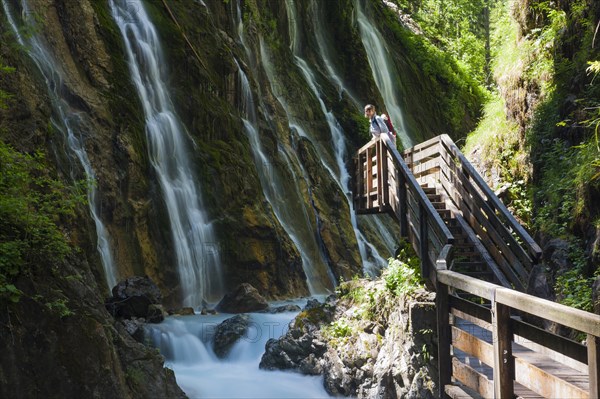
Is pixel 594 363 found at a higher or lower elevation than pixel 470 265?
lower

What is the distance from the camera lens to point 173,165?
16.0 m

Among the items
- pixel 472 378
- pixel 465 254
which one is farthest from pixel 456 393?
pixel 465 254

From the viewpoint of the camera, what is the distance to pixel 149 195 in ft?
49.2

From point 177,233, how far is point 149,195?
1.13 m

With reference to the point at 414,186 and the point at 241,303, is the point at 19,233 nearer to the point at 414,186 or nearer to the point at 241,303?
the point at 414,186

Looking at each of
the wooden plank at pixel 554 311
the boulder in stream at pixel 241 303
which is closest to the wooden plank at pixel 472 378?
the wooden plank at pixel 554 311

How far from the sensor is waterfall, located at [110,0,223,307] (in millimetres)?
14992

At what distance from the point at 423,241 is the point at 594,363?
458cm

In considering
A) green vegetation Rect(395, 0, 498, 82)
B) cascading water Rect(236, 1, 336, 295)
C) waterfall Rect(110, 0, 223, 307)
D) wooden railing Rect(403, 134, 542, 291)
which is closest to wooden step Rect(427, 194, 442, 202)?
wooden railing Rect(403, 134, 542, 291)

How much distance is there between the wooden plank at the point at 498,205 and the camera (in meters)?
7.82

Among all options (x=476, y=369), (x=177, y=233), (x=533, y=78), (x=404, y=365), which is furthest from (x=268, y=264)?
(x=476, y=369)

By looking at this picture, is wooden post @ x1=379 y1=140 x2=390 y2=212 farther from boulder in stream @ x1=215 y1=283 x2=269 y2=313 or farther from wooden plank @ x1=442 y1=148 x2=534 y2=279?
boulder in stream @ x1=215 y1=283 x2=269 y2=313

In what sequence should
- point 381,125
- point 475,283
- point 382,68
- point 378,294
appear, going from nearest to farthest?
point 475,283
point 378,294
point 381,125
point 382,68

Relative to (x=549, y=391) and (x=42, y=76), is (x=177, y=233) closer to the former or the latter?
(x=42, y=76)
